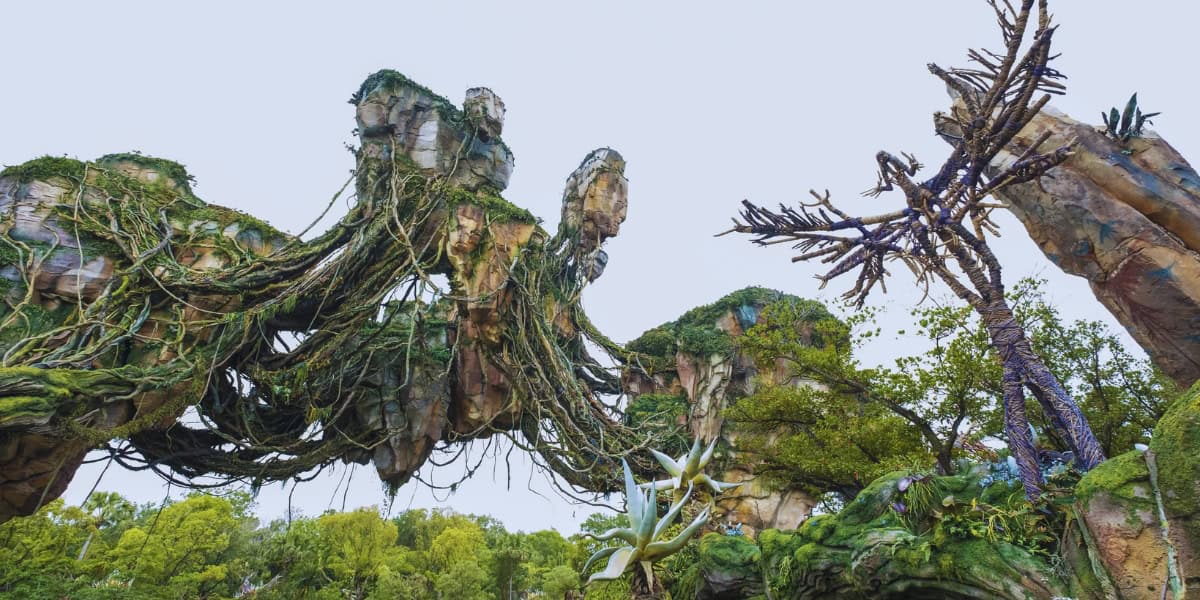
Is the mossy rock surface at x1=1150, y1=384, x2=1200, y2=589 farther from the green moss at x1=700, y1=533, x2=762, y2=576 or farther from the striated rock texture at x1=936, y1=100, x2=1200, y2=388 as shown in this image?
the striated rock texture at x1=936, y1=100, x2=1200, y2=388

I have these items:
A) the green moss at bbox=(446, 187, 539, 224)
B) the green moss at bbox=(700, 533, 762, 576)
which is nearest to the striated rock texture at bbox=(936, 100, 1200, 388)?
the green moss at bbox=(700, 533, 762, 576)

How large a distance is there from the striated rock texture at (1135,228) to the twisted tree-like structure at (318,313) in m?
7.14

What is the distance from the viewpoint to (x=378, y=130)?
554 inches

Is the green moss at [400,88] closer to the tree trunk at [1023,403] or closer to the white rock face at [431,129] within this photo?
the white rock face at [431,129]

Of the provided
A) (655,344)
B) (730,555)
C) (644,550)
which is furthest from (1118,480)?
(655,344)

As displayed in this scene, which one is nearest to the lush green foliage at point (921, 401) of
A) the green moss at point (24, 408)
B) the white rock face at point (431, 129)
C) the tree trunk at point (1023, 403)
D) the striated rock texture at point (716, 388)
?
the striated rock texture at point (716, 388)

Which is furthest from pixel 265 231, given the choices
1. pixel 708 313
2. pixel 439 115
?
pixel 708 313

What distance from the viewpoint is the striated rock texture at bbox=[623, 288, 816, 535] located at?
12.7 m

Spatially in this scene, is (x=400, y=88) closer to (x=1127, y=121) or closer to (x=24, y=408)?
(x=24, y=408)

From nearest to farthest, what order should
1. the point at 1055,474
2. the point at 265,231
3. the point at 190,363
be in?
the point at 1055,474, the point at 190,363, the point at 265,231

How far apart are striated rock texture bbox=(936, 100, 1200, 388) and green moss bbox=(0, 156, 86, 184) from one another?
614 inches

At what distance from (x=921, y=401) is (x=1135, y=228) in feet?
12.4

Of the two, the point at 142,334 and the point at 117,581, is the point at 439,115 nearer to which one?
the point at 142,334

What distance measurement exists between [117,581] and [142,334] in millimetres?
9858
